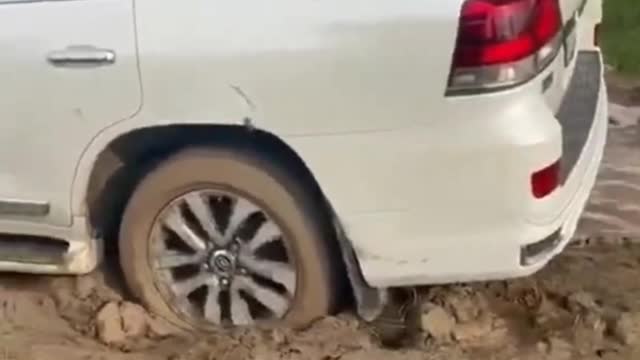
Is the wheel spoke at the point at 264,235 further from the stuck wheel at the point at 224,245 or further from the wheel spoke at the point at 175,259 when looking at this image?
the wheel spoke at the point at 175,259

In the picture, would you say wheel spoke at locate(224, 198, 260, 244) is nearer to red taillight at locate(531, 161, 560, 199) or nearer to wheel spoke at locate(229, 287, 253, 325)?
wheel spoke at locate(229, 287, 253, 325)

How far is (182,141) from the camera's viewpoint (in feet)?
17.8

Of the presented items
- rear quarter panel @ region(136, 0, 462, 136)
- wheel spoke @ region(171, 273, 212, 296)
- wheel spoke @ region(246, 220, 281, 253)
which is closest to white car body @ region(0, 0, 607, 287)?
rear quarter panel @ region(136, 0, 462, 136)

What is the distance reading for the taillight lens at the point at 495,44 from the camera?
16.2ft

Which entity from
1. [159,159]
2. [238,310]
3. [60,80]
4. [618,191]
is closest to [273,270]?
[238,310]

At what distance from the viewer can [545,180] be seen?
5113 mm

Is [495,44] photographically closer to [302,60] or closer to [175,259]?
[302,60]

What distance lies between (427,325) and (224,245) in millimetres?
789

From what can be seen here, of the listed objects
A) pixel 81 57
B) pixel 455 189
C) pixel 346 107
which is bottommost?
pixel 455 189

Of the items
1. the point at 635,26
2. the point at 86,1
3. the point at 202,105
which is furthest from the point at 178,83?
the point at 635,26

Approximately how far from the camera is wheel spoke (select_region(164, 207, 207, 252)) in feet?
18.2

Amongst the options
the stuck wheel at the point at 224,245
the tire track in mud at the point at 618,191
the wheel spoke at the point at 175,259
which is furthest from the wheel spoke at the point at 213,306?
the tire track in mud at the point at 618,191

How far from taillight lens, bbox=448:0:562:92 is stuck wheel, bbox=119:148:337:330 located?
2.55 feet

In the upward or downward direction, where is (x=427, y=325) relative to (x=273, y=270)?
downward
